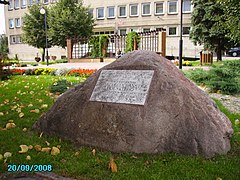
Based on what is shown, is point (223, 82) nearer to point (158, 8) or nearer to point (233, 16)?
point (233, 16)

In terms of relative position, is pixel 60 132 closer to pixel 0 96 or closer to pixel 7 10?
pixel 0 96

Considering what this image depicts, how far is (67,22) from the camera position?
94.7 ft

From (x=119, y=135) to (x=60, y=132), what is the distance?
1.07 meters

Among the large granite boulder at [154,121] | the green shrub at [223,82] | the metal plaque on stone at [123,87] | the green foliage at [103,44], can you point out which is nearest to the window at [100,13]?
the green foliage at [103,44]

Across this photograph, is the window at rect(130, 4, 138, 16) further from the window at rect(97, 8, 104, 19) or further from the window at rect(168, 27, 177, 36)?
the window at rect(168, 27, 177, 36)

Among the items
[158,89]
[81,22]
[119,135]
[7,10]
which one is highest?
[7,10]

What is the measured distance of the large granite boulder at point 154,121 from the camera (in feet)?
12.0

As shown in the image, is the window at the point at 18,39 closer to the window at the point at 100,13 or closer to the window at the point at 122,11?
the window at the point at 100,13

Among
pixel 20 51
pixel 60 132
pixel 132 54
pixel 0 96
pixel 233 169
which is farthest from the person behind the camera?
pixel 20 51

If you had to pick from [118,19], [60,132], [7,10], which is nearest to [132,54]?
[60,132]

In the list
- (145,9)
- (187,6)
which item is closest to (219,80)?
(187,6)

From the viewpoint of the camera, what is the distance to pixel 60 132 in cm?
431
